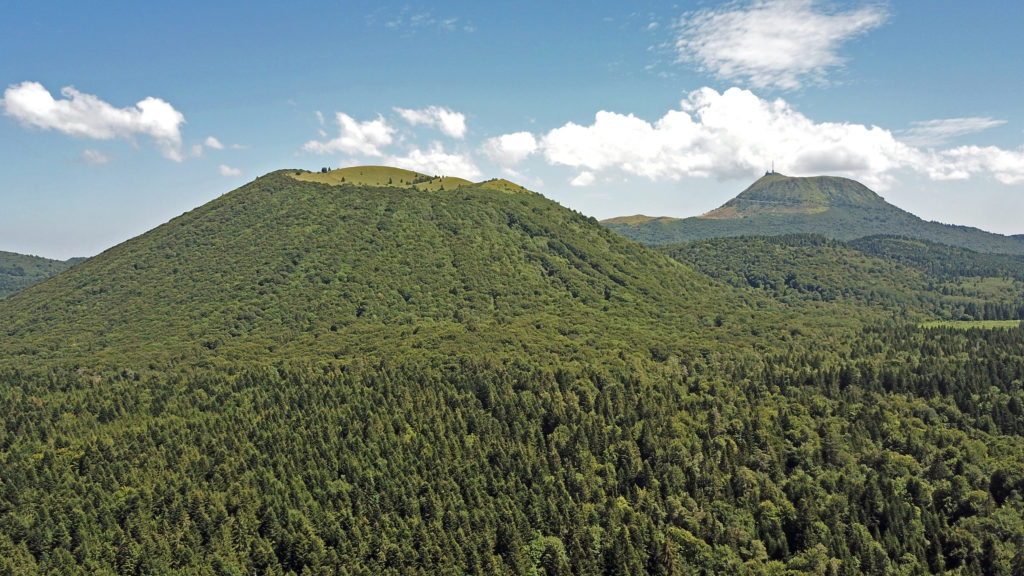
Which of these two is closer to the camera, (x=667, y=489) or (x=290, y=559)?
(x=290, y=559)

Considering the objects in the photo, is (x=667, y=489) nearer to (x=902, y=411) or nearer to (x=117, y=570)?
(x=902, y=411)

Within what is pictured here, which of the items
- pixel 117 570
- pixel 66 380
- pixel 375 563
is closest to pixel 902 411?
pixel 375 563

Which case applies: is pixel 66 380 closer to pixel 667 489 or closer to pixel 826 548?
pixel 667 489

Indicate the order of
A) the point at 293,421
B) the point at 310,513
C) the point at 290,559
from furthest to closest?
the point at 293,421 → the point at 310,513 → the point at 290,559

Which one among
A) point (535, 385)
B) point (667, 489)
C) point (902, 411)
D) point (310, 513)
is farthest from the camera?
point (535, 385)

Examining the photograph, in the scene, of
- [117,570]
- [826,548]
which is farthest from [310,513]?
[826,548]

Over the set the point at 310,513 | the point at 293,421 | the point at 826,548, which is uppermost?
the point at 293,421

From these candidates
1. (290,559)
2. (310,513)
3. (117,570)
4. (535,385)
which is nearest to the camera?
(117,570)

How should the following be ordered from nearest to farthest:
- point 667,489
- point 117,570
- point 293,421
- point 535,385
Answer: point 117,570, point 667,489, point 293,421, point 535,385

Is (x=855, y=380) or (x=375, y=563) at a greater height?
(x=855, y=380)
